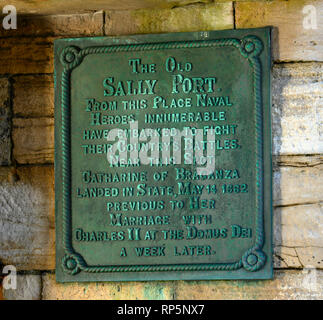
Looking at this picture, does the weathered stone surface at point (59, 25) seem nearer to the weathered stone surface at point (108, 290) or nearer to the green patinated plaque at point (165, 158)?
the green patinated plaque at point (165, 158)

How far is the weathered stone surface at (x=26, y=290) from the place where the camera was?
8.03 feet

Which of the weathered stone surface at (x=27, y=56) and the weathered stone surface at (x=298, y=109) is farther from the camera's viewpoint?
the weathered stone surface at (x=27, y=56)

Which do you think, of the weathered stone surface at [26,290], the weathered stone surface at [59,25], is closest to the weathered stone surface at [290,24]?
the weathered stone surface at [59,25]

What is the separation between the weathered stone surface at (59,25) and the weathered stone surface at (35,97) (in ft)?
0.82

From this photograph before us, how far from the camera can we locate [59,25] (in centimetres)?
254

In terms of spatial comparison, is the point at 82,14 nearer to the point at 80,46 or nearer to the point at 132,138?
the point at 80,46

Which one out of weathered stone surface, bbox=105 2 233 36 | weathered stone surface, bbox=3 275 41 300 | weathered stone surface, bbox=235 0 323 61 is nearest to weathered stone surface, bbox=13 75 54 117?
weathered stone surface, bbox=105 2 233 36

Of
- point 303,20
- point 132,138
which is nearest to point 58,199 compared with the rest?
point 132,138

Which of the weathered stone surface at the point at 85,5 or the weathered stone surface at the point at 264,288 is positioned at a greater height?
the weathered stone surface at the point at 85,5

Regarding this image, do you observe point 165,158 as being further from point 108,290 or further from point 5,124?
point 5,124

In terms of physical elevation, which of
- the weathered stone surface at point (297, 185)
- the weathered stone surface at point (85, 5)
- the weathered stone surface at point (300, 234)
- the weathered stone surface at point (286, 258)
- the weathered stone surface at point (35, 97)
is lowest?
the weathered stone surface at point (286, 258)

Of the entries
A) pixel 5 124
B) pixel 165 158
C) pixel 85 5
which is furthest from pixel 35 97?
pixel 165 158

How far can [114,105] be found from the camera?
95.3 inches

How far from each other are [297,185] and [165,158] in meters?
0.67
